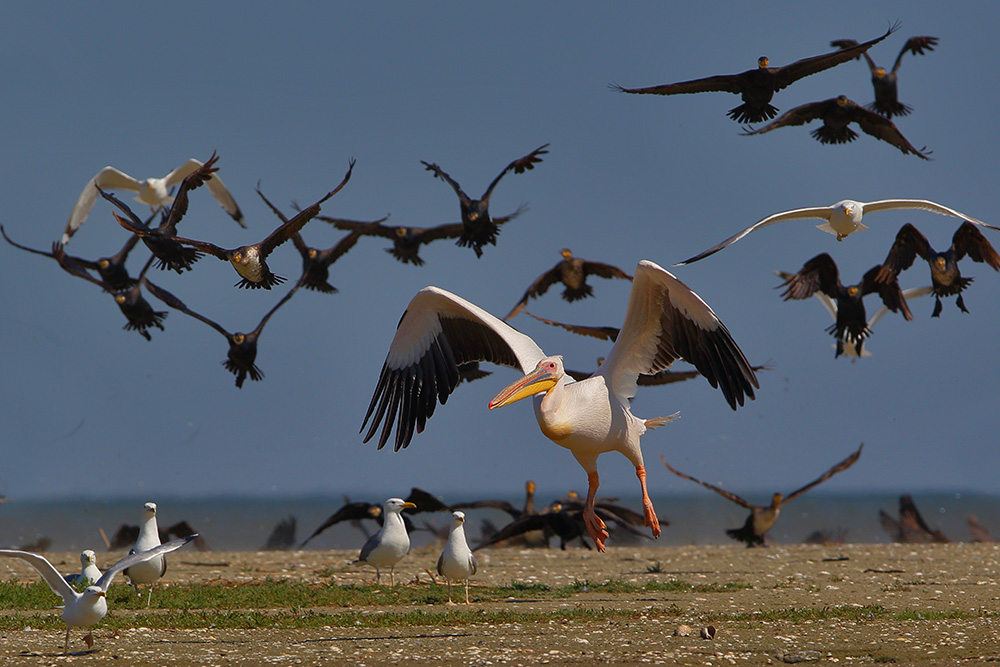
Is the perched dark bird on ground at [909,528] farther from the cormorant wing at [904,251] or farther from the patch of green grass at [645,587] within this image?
the patch of green grass at [645,587]

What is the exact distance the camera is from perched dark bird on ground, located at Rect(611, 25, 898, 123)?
14.4 m

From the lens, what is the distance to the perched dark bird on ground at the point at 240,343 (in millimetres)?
17359

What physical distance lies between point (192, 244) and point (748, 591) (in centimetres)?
692

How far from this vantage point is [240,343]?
1736 cm

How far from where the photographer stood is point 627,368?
9.79 metres

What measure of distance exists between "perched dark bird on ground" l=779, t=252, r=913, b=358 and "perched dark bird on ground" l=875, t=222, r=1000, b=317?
42 centimetres

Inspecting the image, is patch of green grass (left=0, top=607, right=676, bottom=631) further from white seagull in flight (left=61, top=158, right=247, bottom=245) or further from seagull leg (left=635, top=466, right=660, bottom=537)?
white seagull in flight (left=61, top=158, right=247, bottom=245)

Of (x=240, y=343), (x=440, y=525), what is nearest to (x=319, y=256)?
(x=240, y=343)

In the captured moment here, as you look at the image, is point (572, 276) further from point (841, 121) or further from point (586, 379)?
point (586, 379)

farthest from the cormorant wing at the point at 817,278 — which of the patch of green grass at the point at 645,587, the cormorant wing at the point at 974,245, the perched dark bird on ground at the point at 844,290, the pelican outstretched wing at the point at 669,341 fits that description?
the pelican outstretched wing at the point at 669,341

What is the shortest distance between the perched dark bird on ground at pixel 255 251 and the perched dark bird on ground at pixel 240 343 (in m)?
4.08

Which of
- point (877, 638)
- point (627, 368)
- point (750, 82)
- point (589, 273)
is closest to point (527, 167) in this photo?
point (589, 273)

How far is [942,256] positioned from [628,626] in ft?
29.9

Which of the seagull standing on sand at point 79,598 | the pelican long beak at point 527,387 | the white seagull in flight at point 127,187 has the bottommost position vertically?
the seagull standing on sand at point 79,598
